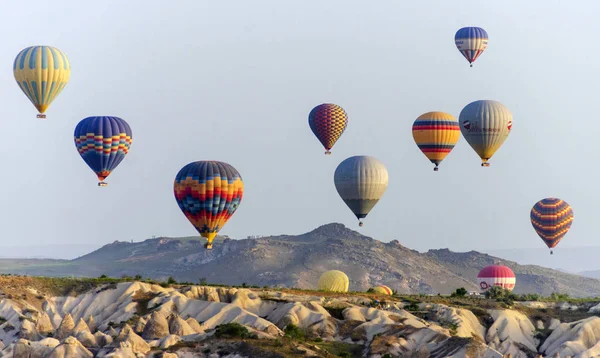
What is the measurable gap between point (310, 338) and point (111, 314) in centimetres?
2153

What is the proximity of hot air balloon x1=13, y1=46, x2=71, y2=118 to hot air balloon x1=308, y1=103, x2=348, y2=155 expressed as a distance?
40.0 meters

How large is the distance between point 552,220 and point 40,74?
7646 cm

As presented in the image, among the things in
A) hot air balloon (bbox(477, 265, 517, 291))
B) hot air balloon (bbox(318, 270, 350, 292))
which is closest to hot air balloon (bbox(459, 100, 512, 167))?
hot air balloon (bbox(318, 270, 350, 292))

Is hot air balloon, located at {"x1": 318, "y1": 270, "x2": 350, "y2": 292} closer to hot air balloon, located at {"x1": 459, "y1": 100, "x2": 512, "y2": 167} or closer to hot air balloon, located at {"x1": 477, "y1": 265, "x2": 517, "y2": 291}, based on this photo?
hot air balloon, located at {"x1": 477, "y1": 265, "x2": 517, "y2": 291}

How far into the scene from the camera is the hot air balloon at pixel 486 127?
15338cm

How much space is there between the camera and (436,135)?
159 metres

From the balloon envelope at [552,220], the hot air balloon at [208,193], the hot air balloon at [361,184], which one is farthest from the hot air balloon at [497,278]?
the hot air balloon at [208,193]

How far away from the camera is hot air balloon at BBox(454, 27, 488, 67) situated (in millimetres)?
164625

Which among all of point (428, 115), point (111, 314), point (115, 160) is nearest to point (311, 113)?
point (428, 115)

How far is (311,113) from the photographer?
177 meters

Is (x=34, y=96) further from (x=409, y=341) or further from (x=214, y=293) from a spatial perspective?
(x=409, y=341)

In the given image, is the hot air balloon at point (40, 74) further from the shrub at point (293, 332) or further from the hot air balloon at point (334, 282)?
the hot air balloon at point (334, 282)

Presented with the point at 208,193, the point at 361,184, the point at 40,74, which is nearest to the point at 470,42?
the point at 361,184

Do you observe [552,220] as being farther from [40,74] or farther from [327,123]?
[40,74]
